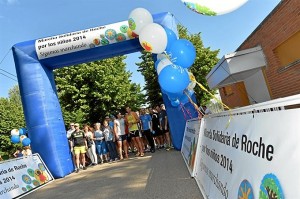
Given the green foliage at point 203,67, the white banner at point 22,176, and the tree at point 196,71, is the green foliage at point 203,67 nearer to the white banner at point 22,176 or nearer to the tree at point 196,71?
the tree at point 196,71

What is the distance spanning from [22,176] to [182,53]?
20.6 feet

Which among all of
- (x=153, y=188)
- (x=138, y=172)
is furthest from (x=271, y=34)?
(x=153, y=188)

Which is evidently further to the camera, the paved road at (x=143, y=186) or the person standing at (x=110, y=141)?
the person standing at (x=110, y=141)

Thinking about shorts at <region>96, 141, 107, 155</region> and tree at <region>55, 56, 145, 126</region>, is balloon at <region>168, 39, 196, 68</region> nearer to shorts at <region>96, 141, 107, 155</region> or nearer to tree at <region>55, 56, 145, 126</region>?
shorts at <region>96, 141, 107, 155</region>

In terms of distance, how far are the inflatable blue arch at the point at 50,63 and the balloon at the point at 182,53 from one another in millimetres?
4935

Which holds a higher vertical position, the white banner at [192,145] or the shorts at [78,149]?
the shorts at [78,149]

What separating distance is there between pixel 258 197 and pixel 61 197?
5.73 metres

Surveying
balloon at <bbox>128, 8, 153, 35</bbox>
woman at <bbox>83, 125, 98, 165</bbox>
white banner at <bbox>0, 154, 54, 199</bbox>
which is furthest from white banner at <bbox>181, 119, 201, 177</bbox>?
woman at <bbox>83, 125, 98, 165</bbox>

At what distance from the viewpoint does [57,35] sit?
1145 centimetres

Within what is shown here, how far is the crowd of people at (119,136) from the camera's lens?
12.9m

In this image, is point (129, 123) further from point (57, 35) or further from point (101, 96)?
point (101, 96)

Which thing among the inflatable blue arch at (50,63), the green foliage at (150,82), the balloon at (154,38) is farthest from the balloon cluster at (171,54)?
the green foliage at (150,82)

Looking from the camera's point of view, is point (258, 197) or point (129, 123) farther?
point (129, 123)

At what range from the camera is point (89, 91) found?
99.9 feet
